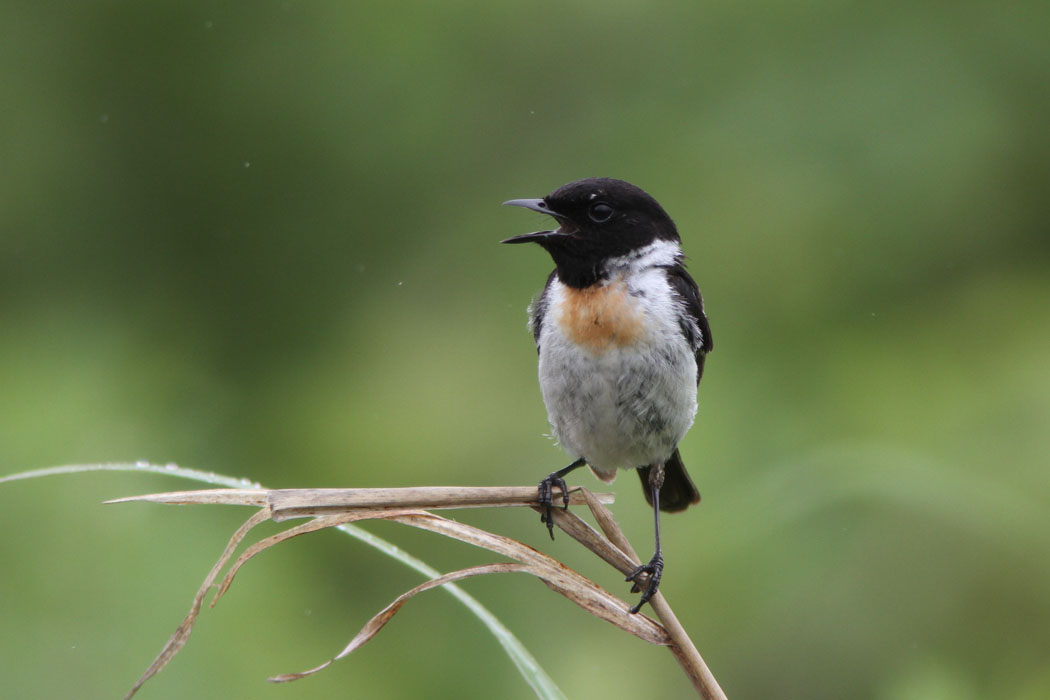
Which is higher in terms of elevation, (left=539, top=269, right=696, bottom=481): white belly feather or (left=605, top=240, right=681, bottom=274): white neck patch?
(left=605, top=240, right=681, bottom=274): white neck patch

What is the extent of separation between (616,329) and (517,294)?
268 cm

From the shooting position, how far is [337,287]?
5.96 meters

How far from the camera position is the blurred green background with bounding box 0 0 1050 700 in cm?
466

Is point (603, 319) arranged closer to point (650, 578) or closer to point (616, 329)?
point (616, 329)

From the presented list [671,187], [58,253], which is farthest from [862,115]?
[58,253]

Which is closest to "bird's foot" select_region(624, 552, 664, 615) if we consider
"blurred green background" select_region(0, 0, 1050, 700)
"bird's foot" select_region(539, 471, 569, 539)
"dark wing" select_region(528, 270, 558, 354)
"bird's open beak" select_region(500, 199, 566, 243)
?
"bird's foot" select_region(539, 471, 569, 539)

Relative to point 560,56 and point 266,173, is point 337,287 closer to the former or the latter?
point 266,173

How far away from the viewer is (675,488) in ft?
12.3

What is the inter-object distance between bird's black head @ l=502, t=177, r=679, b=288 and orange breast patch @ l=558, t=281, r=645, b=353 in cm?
8

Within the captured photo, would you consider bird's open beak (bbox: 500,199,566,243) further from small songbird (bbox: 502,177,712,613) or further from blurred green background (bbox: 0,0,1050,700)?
blurred green background (bbox: 0,0,1050,700)

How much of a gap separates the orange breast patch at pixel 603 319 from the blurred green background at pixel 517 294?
63.5 inches

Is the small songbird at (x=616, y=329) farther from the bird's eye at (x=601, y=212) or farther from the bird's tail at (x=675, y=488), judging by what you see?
the bird's tail at (x=675, y=488)

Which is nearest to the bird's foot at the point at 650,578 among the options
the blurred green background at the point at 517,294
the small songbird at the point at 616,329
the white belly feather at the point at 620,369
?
the small songbird at the point at 616,329

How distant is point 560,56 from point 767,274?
1.79m
